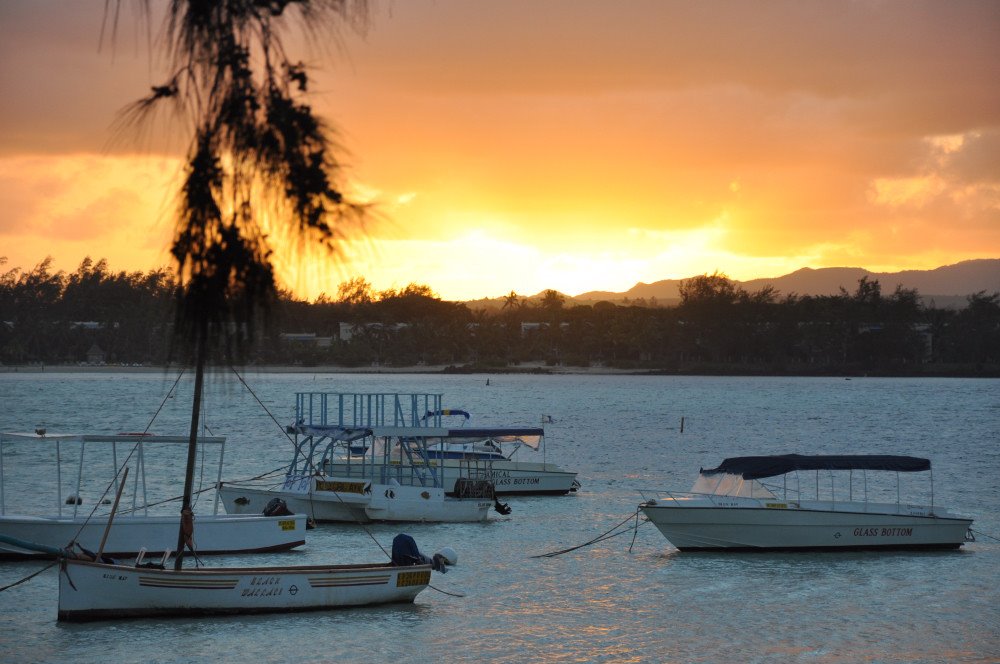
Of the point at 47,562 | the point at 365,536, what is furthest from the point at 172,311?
the point at 365,536

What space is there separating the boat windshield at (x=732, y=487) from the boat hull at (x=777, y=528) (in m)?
0.98

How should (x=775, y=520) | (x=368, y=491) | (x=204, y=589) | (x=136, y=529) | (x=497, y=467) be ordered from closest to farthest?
1. (x=204, y=589)
2. (x=136, y=529)
3. (x=775, y=520)
4. (x=368, y=491)
5. (x=497, y=467)

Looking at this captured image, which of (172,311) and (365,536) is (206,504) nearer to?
(365,536)

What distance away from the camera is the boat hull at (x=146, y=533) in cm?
2639

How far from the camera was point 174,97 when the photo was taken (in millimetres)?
7145

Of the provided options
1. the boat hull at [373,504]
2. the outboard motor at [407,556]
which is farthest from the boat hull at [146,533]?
the outboard motor at [407,556]

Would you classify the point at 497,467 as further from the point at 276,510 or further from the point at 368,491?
the point at 276,510

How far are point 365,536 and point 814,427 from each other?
79.1 metres

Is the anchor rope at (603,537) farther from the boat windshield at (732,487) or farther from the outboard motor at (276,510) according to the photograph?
the outboard motor at (276,510)

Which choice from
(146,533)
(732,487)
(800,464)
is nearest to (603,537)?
(732,487)

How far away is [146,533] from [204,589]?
21.7 ft

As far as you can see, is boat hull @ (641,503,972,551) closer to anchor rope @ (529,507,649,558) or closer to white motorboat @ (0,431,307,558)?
anchor rope @ (529,507,649,558)

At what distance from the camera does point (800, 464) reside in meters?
31.2

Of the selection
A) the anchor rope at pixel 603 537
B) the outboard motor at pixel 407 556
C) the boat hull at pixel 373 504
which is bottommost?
the anchor rope at pixel 603 537
